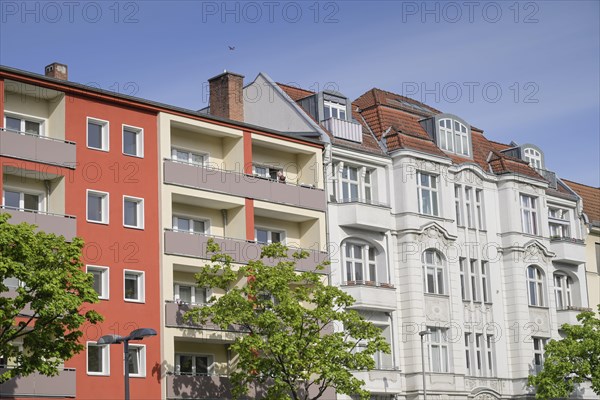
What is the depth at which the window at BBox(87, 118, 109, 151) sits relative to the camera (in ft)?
147

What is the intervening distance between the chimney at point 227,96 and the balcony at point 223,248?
23.0 ft

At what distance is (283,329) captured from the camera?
43031 millimetres

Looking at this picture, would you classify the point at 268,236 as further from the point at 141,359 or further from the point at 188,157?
the point at 141,359

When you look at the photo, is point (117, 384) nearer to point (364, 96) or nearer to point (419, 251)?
point (419, 251)

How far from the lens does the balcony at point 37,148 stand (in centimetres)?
4194

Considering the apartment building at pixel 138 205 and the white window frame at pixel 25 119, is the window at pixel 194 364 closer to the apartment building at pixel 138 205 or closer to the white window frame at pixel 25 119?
the apartment building at pixel 138 205

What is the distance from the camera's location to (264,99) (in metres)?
56.4

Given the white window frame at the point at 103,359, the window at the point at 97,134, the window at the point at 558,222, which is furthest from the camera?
the window at the point at 558,222

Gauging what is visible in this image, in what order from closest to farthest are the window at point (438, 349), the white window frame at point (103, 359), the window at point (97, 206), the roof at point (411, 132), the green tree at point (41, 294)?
the green tree at point (41, 294), the white window frame at point (103, 359), the window at point (97, 206), the window at point (438, 349), the roof at point (411, 132)

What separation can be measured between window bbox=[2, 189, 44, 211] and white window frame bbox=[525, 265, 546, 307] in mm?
26980

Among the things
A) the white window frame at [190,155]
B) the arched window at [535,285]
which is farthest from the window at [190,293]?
the arched window at [535,285]

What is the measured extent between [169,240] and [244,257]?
11.9 ft

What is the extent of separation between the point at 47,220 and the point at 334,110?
58.6 ft

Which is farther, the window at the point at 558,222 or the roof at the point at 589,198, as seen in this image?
the roof at the point at 589,198
